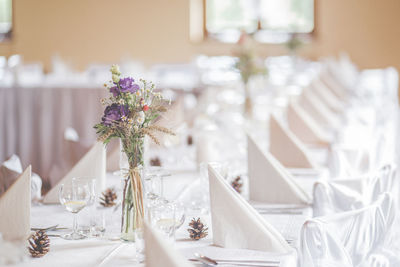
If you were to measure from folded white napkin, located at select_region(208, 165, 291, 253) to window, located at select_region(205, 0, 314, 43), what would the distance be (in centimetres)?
1063

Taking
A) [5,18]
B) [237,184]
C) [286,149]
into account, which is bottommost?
[237,184]

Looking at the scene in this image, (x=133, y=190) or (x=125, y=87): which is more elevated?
(x=125, y=87)

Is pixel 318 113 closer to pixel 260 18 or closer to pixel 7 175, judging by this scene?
pixel 7 175

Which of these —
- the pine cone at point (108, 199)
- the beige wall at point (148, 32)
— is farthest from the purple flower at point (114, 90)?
the beige wall at point (148, 32)

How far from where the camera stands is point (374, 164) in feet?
Result: 9.64

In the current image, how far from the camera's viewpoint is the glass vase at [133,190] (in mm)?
1582

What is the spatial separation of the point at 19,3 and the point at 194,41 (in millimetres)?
3851

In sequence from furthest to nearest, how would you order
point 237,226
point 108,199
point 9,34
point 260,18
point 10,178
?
1. point 9,34
2. point 260,18
3. point 10,178
4. point 108,199
5. point 237,226

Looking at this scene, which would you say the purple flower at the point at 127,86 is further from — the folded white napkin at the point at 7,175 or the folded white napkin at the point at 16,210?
the folded white napkin at the point at 7,175

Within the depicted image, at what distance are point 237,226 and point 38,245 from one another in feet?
1.69

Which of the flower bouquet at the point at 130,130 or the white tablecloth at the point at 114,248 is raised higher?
the flower bouquet at the point at 130,130

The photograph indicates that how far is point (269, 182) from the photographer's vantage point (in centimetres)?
204

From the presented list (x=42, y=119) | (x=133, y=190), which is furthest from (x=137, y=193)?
(x=42, y=119)

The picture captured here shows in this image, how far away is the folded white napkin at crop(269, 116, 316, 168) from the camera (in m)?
2.59
